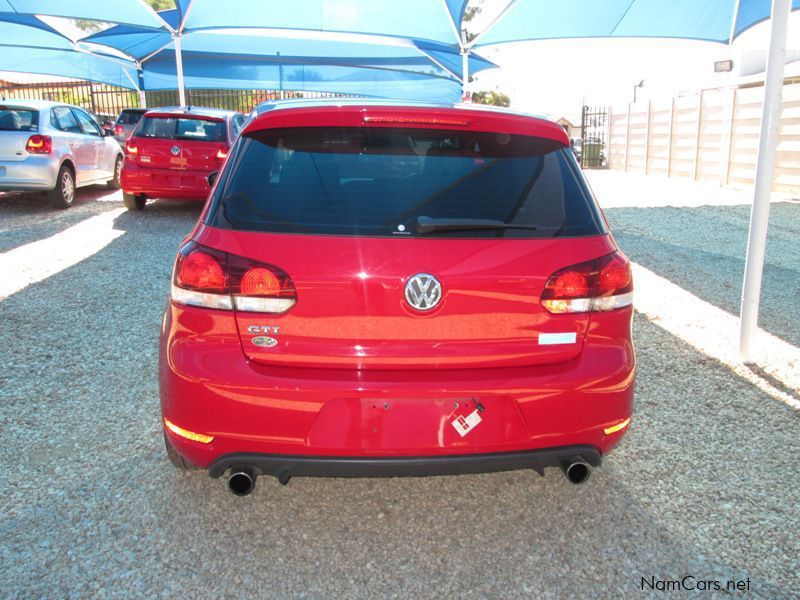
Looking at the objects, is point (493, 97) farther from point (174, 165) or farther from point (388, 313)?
point (388, 313)

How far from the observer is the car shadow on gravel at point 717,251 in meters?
6.14

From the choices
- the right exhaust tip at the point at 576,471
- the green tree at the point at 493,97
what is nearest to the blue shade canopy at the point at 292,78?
the green tree at the point at 493,97

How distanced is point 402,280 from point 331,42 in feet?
72.2

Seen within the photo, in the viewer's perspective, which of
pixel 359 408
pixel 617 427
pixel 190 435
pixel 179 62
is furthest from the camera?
pixel 179 62

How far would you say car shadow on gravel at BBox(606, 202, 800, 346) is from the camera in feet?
20.1

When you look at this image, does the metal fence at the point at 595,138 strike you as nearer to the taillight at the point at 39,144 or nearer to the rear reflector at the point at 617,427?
the taillight at the point at 39,144

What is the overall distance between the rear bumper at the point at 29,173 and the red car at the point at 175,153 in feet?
3.71

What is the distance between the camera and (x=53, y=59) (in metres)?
25.0

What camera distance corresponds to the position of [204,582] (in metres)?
2.35

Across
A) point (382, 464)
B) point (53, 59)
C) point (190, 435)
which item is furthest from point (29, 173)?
point (53, 59)

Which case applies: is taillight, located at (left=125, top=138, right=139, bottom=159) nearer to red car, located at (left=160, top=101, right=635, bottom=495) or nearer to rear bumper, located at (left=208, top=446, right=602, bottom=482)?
red car, located at (left=160, top=101, right=635, bottom=495)

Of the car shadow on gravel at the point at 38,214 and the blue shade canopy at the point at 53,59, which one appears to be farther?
the blue shade canopy at the point at 53,59

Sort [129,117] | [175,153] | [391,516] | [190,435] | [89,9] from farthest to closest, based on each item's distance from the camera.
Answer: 1. [129,117]
2. [89,9]
3. [175,153]
4. [391,516]
5. [190,435]

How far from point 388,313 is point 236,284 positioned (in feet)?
1.68
